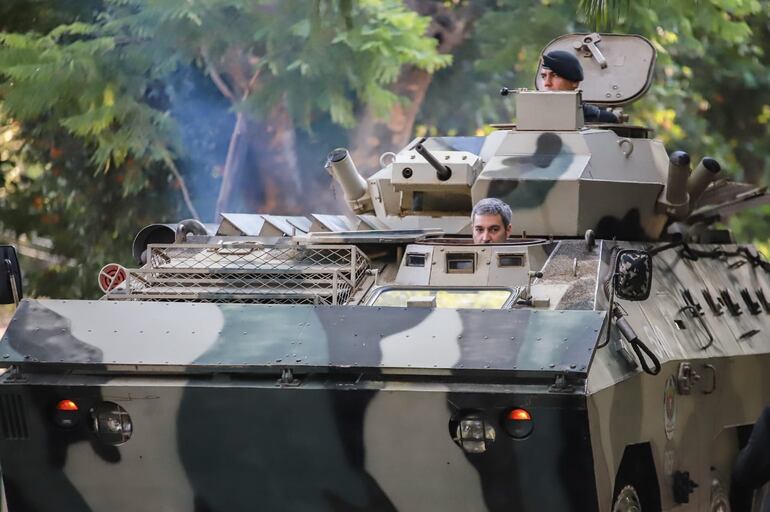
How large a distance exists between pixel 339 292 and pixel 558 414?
74.6 inches

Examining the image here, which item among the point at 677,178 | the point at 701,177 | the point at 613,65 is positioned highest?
the point at 677,178

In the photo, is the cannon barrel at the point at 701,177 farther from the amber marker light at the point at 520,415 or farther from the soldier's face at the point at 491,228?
the amber marker light at the point at 520,415

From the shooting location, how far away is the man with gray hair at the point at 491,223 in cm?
1074

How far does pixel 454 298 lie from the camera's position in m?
9.95

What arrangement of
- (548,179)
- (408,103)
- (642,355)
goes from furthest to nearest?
(408,103) < (548,179) < (642,355)

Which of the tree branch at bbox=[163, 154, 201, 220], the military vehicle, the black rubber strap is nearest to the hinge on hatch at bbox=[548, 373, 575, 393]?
the military vehicle

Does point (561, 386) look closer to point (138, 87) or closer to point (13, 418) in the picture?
point (13, 418)

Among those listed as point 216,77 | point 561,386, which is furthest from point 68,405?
point 216,77

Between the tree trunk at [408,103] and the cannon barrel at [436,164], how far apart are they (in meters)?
9.93

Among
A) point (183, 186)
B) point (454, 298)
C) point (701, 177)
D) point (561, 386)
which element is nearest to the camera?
point (561, 386)

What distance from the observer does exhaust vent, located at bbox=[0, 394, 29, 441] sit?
962 cm

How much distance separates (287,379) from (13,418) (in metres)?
1.51

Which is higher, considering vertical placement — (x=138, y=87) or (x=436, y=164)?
(x=436, y=164)

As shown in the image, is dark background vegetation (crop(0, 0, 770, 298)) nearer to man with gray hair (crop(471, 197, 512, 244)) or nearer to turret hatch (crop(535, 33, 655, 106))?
turret hatch (crop(535, 33, 655, 106))
